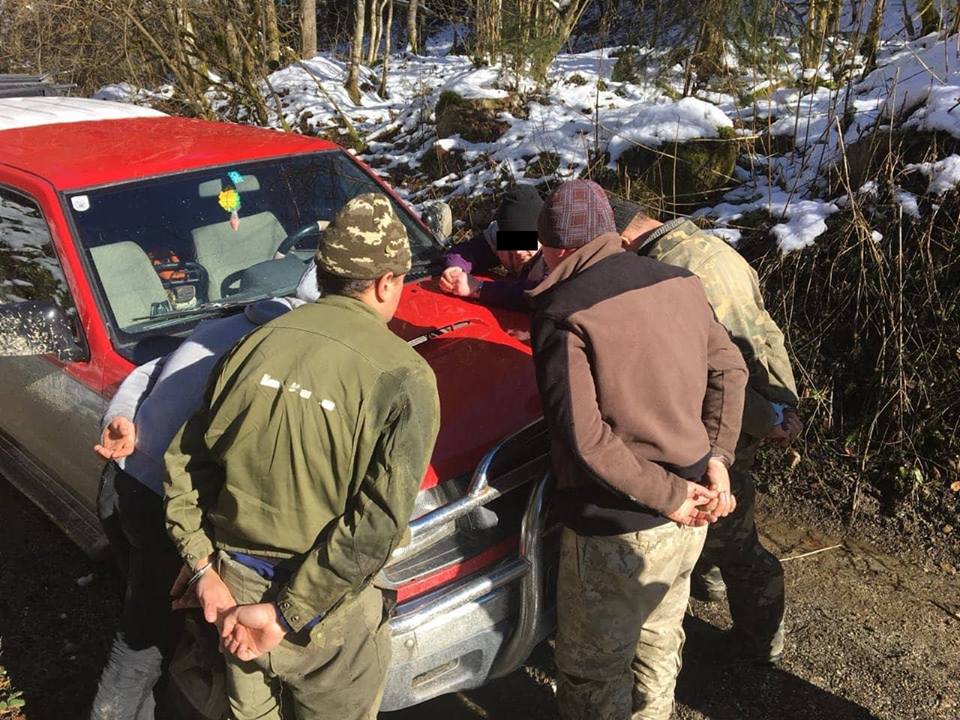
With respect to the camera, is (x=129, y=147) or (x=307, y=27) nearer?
(x=129, y=147)

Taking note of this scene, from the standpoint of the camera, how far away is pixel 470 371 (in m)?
2.81

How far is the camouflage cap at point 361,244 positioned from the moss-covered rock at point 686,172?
4.16m

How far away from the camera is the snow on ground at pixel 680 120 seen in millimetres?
4750

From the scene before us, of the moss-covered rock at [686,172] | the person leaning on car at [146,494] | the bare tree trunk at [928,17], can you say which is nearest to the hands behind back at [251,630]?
the person leaning on car at [146,494]

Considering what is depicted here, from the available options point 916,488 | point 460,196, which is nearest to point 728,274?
point 916,488

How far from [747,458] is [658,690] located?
0.88 m

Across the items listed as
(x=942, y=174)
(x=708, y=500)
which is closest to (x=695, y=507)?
(x=708, y=500)

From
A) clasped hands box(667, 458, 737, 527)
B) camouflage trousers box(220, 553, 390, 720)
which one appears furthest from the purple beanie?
camouflage trousers box(220, 553, 390, 720)

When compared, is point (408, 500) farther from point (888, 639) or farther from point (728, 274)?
point (888, 639)

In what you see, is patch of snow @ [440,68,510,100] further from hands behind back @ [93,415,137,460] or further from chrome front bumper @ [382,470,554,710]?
hands behind back @ [93,415,137,460]

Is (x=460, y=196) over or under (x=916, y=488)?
over

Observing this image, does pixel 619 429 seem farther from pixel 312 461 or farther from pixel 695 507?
pixel 312 461

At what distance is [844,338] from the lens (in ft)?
14.6

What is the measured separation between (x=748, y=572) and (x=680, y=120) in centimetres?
409
